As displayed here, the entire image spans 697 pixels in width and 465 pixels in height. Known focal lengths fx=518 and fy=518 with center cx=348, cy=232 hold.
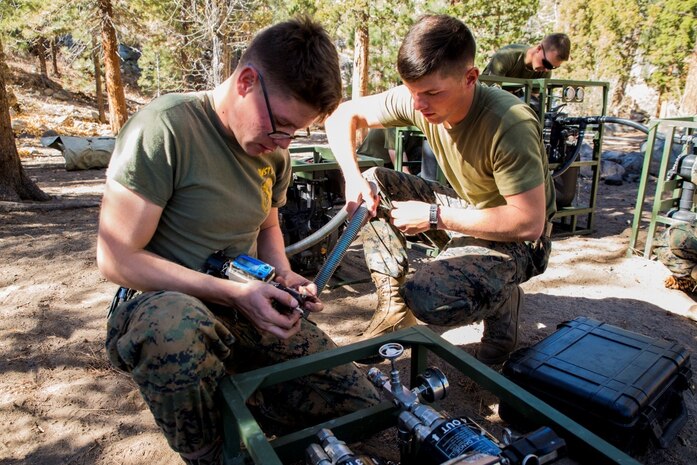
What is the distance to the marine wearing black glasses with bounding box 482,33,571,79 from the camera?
4.88m

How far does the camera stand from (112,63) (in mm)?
11258

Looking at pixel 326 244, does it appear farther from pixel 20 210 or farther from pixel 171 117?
pixel 20 210

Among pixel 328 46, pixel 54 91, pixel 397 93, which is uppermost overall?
pixel 328 46

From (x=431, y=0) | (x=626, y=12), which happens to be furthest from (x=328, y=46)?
(x=626, y=12)

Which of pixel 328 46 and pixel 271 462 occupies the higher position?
pixel 328 46

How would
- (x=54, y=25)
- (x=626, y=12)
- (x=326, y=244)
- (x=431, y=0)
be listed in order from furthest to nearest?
(x=626, y=12) → (x=54, y=25) → (x=431, y=0) → (x=326, y=244)

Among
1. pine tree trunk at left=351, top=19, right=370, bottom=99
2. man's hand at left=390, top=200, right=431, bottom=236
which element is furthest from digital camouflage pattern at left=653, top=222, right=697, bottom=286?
pine tree trunk at left=351, top=19, right=370, bottom=99

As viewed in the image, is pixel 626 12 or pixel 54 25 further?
pixel 626 12

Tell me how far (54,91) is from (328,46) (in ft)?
73.9

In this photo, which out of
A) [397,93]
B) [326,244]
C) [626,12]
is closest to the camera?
[397,93]

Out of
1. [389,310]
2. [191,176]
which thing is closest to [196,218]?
[191,176]

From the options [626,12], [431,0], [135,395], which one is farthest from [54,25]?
[626,12]

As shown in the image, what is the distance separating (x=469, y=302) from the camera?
2.27m

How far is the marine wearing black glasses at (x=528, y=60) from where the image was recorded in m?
4.88
